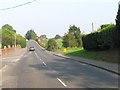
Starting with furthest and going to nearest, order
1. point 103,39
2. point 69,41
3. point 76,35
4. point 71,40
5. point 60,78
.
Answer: point 76,35 < point 71,40 < point 69,41 < point 103,39 < point 60,78

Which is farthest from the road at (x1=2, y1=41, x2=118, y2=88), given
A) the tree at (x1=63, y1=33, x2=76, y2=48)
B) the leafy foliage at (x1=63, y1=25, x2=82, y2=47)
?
the leafy foliage at (x1=63, y1=25, x2=82, y2=47)

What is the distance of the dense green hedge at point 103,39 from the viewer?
35906mm

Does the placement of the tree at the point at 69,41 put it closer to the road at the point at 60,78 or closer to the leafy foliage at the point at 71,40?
the leafy foliage at the point at 71,40

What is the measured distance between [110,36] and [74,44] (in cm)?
7048

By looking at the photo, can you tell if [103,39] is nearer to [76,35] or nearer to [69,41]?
[69,41]

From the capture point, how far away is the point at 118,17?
30875mm

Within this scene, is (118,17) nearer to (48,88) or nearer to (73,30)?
(48,88)

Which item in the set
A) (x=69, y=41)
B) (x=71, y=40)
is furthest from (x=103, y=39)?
(x=71, y=40)

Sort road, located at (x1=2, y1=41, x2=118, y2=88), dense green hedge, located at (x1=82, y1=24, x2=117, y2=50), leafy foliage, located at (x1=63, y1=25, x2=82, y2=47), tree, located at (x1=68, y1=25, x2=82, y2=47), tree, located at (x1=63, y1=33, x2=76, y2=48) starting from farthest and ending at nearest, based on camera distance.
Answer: tree, located at (x1=68, y1=25, x2=82, y2=47) → leafy foliage, located at (x1=63, y1=25, x2=82, y2=47) → tree, located at (x1=63, y1=33, x2=76, y2=48) → dense green hedge, located at (x1=82, y1=24, x2=117, y2=50) → road, located at (x1=2, y1=41, x2=118, y2=88)

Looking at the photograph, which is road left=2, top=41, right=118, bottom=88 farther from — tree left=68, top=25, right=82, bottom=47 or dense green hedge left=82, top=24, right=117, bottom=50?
tree left=68, top=25, right=82, bottom=47

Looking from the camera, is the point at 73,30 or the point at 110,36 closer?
the point at 110,36

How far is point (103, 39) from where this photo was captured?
4003 cm

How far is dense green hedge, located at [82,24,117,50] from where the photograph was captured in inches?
1414

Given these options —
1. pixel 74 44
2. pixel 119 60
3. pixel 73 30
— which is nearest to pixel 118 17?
pixel 119 60
